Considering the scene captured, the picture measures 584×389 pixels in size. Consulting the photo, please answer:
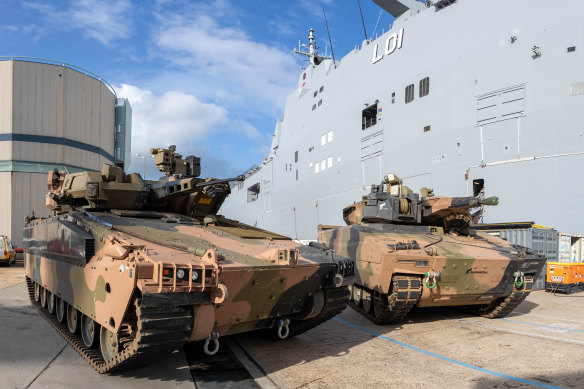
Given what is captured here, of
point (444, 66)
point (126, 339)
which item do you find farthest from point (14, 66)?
point (126, 339)

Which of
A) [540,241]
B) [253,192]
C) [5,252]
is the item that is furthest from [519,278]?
[253,192]

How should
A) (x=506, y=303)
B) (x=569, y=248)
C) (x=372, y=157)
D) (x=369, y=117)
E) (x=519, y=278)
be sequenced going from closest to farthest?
(x=519, y=278) < (x=506, y=303) < (x=569, y=248) < (x=372, y=157) < (x=369, y=117)

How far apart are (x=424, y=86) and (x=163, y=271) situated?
18047 mm

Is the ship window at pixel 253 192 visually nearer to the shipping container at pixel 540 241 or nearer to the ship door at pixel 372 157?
the ship door at pixel 372 157

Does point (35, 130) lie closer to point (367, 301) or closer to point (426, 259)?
point (367, 301)

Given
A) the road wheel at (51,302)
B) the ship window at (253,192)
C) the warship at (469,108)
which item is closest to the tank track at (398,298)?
the warship at (469,108)

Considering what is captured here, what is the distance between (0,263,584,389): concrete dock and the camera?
511cm

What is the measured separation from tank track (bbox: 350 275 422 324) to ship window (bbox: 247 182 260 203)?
35.1m

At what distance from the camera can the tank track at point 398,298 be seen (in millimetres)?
7699

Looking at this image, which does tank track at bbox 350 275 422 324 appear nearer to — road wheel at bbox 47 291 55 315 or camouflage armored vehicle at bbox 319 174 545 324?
camouflage armored vehicle at bbox 319 174 545 324

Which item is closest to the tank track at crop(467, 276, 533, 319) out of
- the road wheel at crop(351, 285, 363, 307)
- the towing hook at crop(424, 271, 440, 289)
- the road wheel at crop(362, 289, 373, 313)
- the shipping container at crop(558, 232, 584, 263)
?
the towing hook at crop(424, 271, 440, 289)

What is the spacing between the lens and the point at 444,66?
19.0 meters

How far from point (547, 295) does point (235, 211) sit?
39.8m

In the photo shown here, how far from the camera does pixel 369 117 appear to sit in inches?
964
